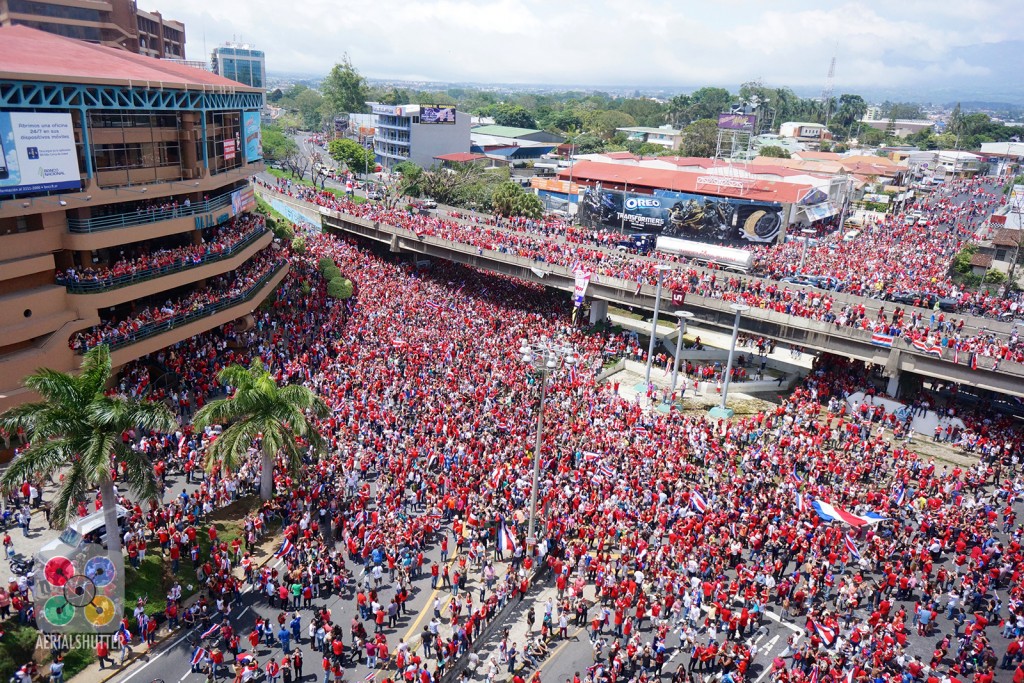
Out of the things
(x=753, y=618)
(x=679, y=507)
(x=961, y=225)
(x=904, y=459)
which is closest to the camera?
(x=753, y=618)

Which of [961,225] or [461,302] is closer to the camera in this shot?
[461,302]

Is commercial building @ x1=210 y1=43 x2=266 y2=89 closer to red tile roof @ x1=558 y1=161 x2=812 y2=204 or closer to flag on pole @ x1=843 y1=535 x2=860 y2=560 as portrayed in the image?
red tile roof @ x1=558 y1=161 x2=812 y2=204

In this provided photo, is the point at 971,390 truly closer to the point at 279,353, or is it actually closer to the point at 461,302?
the point at 461,302

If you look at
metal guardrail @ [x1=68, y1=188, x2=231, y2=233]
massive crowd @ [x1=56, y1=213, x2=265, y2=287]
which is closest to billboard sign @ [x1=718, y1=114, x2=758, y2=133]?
massive crowd @ [x1=56, y1=213, x2=265, y2=287]

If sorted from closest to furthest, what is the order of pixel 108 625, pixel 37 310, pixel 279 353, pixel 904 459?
pixel 108 625 → pixel 37 310 → pixel 904 459 → pixel 279 353

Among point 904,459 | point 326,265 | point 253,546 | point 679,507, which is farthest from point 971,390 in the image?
Answer: point 326,265

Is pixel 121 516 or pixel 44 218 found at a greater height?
pixel 44 218

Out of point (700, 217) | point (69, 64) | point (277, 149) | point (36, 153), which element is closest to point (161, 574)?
point (36, 153)
